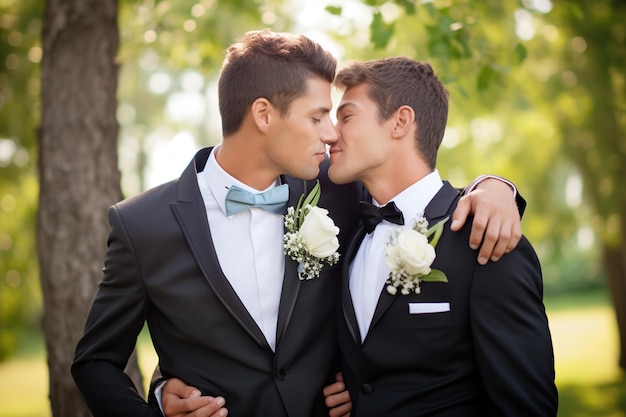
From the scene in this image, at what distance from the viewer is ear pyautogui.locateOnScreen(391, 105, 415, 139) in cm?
336

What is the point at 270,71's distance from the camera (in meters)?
3.39

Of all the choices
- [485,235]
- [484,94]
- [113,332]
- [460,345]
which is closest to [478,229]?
[485,235]

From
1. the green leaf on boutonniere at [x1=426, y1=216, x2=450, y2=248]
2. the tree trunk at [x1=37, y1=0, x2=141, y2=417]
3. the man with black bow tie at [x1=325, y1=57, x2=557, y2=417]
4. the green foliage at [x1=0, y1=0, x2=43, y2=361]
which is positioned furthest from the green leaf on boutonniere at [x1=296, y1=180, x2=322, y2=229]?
the green foliage at [x1=0, y1=0, x2=43, y2=361]

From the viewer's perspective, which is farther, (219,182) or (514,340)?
(219,182)

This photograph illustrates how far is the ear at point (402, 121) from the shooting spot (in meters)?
3.36

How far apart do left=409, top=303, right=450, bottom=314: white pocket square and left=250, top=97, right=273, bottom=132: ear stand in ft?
3.77

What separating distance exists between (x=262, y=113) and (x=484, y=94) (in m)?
4.85

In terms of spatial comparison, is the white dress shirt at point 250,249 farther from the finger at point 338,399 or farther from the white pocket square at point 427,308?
the white pocket square at point 427,308

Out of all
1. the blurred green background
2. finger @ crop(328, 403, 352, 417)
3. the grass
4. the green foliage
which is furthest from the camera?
the grass

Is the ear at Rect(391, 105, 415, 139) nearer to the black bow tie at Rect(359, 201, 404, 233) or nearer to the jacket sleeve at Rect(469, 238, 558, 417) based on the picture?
the black bow tie at Rect(359, 201, 404, 233)

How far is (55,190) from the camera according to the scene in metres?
4.46

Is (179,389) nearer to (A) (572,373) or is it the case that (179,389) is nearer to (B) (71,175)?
(B) (71,175)

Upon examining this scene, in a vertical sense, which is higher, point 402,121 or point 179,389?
point 402,121

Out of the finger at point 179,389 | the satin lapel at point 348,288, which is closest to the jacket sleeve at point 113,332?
the finger at point 179,389
